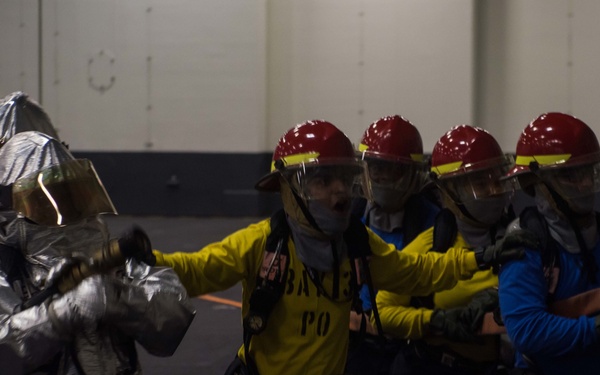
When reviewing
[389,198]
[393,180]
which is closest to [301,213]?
[389,198]

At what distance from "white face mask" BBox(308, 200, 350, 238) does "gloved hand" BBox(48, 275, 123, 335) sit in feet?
3.14

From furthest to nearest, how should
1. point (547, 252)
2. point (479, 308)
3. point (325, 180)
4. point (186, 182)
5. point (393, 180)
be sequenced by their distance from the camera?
point (186, 182), point (393, 180), point (479, 308), point (325, 180), point (547, 252)

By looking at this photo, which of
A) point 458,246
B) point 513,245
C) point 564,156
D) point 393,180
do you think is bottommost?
point 458,246

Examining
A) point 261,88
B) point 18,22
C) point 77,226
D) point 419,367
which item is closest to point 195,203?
point 261,88

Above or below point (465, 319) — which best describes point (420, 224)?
above

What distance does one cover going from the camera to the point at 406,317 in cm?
387

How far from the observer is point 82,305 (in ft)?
8.31

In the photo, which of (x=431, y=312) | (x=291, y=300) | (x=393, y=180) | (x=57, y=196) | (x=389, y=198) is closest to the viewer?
(x=57, y=196)

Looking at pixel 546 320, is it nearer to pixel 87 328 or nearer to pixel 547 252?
pixel 547 252

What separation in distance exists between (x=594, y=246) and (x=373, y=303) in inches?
31.2

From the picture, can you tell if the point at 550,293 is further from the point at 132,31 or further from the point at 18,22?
the point at 18,22

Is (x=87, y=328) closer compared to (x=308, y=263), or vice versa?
(x=87, y=328)

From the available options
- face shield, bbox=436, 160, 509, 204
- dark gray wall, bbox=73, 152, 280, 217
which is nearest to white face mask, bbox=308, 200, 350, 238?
face shield, bbox=436, 160, 509, 204

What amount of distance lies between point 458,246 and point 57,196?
1.83 m
